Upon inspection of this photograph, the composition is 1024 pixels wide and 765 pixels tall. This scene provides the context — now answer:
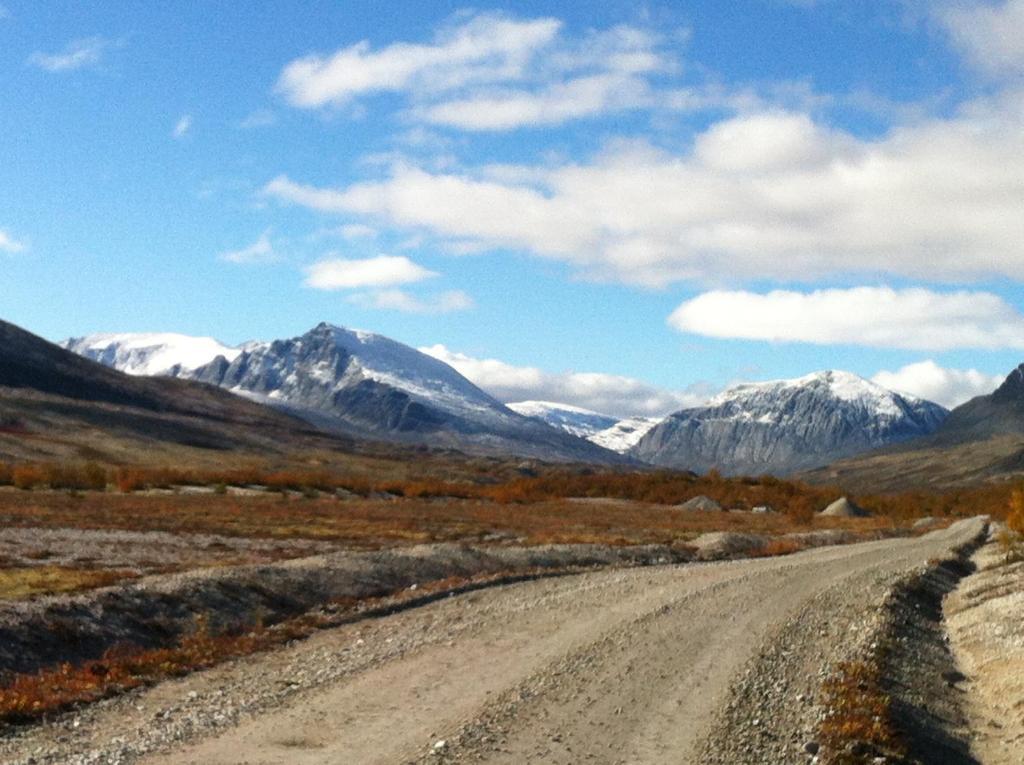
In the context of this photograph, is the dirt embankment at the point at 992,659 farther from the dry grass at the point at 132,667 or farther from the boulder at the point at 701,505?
the boulder at the point at 701,505

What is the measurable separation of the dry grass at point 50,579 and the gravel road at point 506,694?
790 centimetres

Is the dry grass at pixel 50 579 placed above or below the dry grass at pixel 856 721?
below

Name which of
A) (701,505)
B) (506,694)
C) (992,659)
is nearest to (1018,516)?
(992,659)

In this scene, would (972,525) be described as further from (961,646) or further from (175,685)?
(175,685)

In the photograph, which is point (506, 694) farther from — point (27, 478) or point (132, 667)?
point (27, 478)

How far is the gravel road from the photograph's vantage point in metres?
15.7

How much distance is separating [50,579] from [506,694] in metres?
18.7

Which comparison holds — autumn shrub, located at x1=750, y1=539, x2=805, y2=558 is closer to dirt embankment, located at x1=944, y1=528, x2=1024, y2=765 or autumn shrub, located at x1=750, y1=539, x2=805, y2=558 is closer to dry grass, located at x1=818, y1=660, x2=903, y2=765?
dirt embankment, located at x1=944, y1=528, x2=1024, y2=765

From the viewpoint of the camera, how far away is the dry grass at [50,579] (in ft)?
94.7

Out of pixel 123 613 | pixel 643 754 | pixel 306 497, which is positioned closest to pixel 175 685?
pixel 123 613

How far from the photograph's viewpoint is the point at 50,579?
3180 centimetres

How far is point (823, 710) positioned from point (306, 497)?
96319 millimetres

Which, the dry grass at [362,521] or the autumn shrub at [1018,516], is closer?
the dry grass at [362,521]

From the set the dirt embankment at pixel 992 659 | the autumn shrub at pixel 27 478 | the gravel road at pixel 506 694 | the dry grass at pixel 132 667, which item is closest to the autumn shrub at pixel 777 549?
the dirt embankment at pixel 992 659
